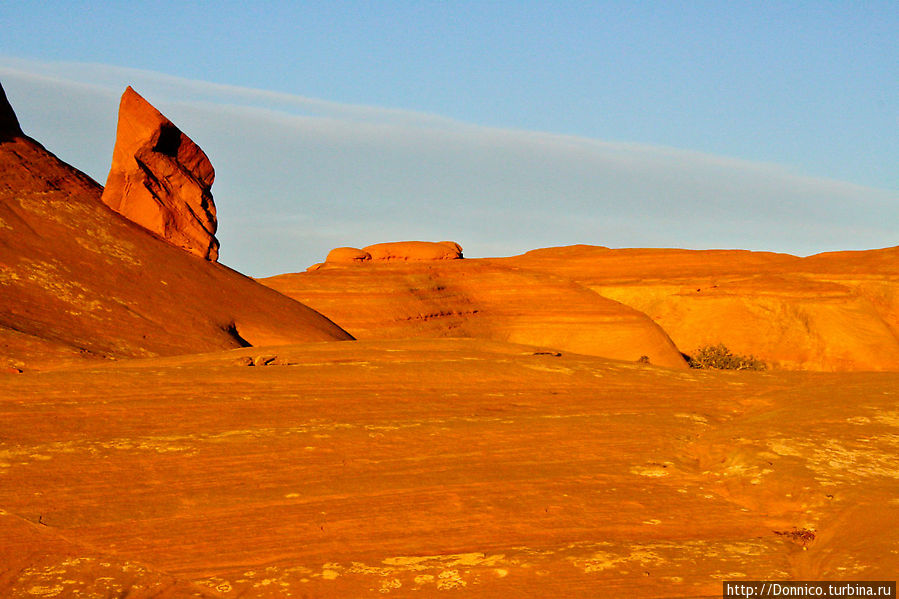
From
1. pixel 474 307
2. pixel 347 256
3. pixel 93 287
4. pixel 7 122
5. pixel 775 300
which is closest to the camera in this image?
pixel 93 287

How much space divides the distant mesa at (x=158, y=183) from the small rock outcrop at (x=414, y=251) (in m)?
26.6

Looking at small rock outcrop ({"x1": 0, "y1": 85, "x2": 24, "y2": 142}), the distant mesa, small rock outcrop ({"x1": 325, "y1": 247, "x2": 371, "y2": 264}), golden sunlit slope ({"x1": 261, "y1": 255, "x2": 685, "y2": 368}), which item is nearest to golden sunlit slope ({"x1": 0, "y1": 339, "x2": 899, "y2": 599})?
small rock outcrop ({"x1": 0, "y1": 85, "x2": 24, "y2": 142})

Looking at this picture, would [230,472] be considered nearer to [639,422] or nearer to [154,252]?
[639,422]

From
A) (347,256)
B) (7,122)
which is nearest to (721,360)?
(347,256)

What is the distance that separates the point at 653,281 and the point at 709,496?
4965 centimetres

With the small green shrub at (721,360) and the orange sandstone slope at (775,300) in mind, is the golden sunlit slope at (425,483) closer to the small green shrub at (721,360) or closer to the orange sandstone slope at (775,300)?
the small green shrub at (721,360)

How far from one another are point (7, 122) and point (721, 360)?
3316 cm

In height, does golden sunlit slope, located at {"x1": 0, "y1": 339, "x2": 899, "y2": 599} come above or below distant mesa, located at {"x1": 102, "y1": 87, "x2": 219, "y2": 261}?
below

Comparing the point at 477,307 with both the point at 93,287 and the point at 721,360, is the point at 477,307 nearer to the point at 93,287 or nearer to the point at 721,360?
the point at 721,360

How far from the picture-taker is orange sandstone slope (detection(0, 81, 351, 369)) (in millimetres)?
27047

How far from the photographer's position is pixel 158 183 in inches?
1535

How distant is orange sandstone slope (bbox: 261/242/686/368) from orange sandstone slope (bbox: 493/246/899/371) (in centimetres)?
378

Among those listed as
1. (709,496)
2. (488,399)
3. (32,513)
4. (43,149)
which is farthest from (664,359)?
(32,513)

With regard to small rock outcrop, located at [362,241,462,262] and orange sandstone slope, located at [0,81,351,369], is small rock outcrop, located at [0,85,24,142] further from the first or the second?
small rock outcrop, located at [362,241,462,262]
